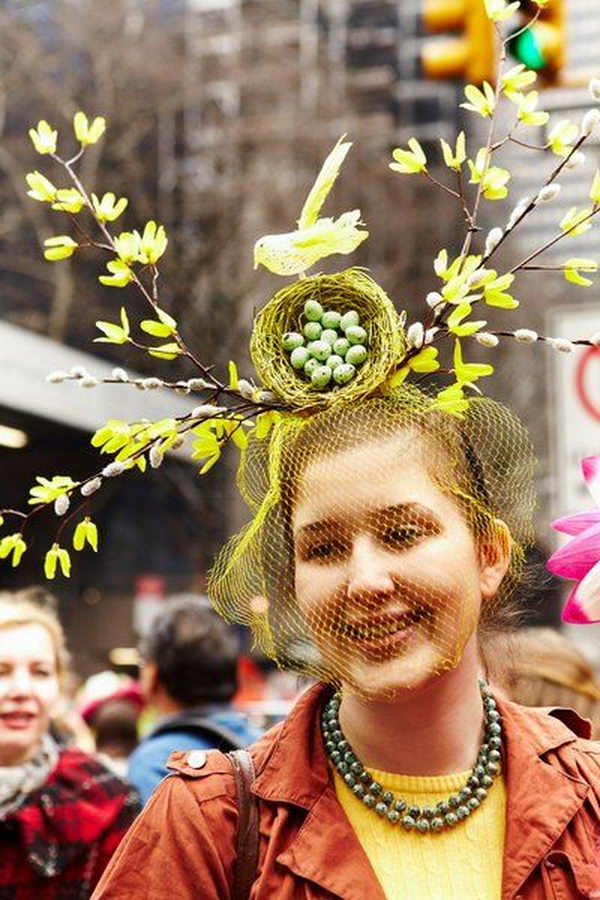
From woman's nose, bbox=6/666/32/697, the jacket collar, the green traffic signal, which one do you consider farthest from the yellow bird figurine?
the green traffic signal

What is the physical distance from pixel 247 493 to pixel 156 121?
20.9 meters

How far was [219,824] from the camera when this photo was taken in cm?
208

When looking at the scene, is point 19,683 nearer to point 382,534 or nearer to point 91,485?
point 91,485

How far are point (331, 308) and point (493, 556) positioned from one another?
0.50 m

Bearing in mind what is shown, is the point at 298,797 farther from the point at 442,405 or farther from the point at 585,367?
the point at 585,367

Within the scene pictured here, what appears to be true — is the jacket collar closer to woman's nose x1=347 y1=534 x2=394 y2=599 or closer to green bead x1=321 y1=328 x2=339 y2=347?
woman's nose x1=347 y1=534 x2=394 y2=599

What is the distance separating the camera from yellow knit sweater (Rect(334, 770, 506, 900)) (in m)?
2.05

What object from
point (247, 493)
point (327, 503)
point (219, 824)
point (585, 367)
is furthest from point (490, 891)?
point (585, 367)

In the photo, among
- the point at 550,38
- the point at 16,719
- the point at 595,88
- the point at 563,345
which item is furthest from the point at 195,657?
the point at 550,38

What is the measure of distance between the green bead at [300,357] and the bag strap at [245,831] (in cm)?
66

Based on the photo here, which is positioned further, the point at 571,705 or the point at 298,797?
the point at 571,705

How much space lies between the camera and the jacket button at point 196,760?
214 cm

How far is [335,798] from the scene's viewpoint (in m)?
2.14

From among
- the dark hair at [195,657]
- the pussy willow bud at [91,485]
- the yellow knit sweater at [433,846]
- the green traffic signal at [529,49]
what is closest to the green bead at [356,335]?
the pussy willow bud at [91,485]
